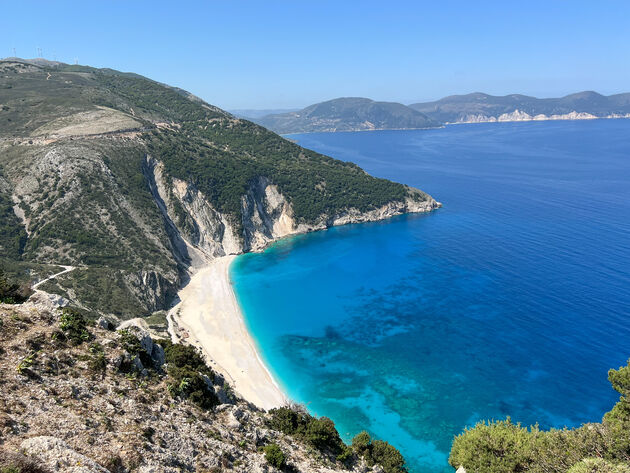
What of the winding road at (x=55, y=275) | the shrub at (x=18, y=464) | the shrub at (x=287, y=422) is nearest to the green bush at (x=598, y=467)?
the shrub at (x=287, y=422)

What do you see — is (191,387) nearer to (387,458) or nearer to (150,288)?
(387,458)

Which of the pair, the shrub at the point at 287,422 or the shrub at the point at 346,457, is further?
the shrub at the point at 287,422

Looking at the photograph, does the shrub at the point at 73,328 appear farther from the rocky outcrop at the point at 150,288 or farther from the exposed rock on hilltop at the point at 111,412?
the rocky outcrop at the point at 150,288

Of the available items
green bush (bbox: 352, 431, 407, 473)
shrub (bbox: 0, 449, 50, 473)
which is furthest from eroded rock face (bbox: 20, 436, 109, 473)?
green bush (bbox: 352, 431, 407, 473)

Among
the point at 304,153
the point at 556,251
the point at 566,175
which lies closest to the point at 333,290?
the point at 556,251

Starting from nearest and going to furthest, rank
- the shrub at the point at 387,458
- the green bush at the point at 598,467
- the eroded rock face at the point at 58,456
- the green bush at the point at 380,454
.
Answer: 1. the eroded rock face at the point at 58,456
2. the green bush at the point at 598,467
3. the shrub at the point at 387,458
4. the green bush at the point at 380,454

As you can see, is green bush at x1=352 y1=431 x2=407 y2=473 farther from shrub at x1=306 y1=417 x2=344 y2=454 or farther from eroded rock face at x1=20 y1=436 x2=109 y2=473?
eroded rock face at x1=20 y1=436 x2=109 y2=473
